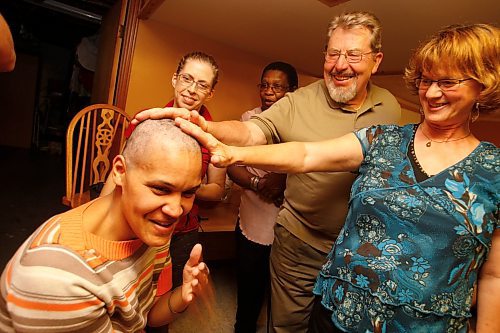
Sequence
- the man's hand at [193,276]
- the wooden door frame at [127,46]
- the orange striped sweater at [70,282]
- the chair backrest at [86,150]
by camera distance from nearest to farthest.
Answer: the orange striped sweater at [70,282] < the man's hand at [193,276] < the chair backrest at [86,150] < the wooden door frame at [127,46]

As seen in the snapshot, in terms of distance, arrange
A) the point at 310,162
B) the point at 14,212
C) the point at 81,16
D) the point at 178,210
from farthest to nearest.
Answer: the point at 81,16
the point at 14,212
the point at 310,162
the point at 178,210

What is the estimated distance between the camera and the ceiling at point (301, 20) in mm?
1634

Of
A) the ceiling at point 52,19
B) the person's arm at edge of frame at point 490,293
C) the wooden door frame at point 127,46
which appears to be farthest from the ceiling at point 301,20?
the ceiling at point 52,19

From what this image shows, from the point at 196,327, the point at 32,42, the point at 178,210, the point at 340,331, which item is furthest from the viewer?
the point at 32,42

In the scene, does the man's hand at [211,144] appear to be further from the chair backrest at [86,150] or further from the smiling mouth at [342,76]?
the chair backrest at [86,150]

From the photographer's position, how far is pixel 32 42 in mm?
6371

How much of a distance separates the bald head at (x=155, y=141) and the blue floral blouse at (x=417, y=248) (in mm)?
533

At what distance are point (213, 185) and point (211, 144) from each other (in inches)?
28.4

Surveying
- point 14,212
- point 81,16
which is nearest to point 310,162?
point 14,212

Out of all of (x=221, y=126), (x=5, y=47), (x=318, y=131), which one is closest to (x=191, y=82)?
(x=221, y=126)

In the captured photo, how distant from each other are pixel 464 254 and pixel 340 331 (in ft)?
1.32

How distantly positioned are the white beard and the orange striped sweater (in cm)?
93

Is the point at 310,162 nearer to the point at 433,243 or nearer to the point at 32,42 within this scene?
the point at 433,243

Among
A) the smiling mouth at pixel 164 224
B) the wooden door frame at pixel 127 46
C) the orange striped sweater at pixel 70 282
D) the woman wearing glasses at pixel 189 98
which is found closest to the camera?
the orange striped sweater at pixel 70 282
